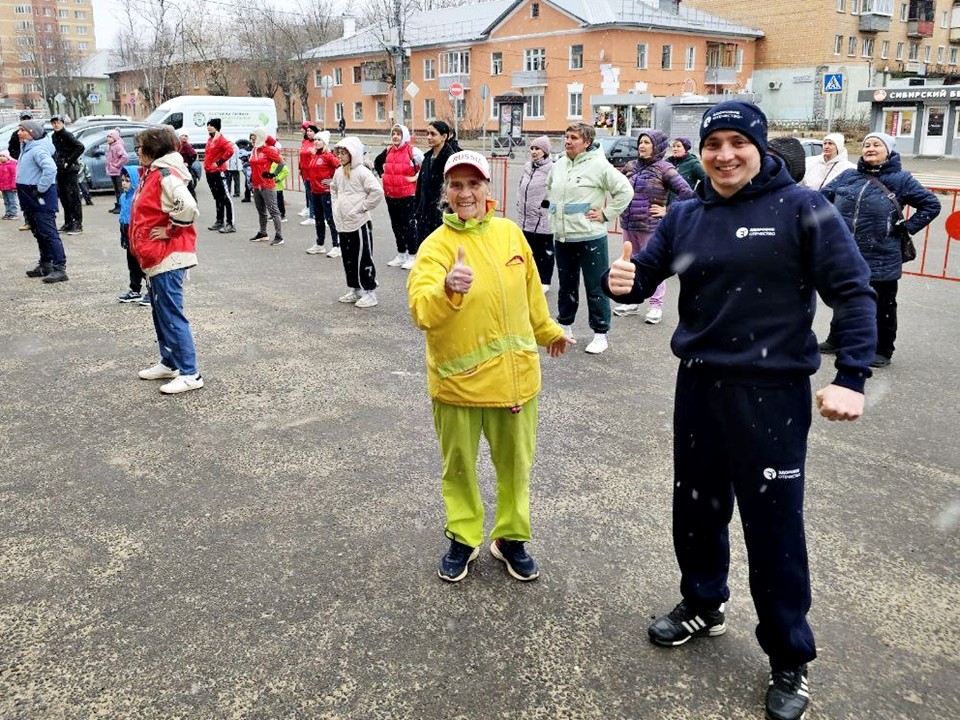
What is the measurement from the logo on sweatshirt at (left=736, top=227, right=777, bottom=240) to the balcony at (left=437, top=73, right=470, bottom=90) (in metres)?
61.1

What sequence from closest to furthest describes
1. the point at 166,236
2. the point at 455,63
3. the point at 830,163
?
the point at 166,236
the point at 830,163
the point at 455,63

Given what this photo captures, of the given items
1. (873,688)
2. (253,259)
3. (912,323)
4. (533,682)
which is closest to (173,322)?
(533,682)

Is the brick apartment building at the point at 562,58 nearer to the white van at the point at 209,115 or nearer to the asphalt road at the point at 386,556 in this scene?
the white van at the point at 209,115

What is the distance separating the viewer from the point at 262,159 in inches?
498

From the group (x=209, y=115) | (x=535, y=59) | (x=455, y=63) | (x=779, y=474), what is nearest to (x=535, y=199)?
(x=779, y=474)

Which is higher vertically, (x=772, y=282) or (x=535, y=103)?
(x=535, y=103)

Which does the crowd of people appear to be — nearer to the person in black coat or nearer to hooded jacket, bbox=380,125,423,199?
hooded jacket, bbox=380,125,423,199

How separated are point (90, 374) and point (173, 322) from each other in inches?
41.7

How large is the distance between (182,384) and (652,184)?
186 inches

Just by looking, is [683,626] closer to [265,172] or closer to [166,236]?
[166,236]

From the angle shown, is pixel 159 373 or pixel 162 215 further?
pixel 159 373

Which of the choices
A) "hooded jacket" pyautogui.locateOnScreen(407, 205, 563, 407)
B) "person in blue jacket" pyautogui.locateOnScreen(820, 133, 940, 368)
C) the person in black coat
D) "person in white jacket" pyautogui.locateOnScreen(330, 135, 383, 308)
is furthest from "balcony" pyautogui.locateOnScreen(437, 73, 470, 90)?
"hooded jacket" pyautogui.locateOnScreen(407, 205, 563, 407)

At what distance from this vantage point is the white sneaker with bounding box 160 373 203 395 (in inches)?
238

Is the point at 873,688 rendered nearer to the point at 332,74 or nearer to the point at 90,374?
the point at 90,374
